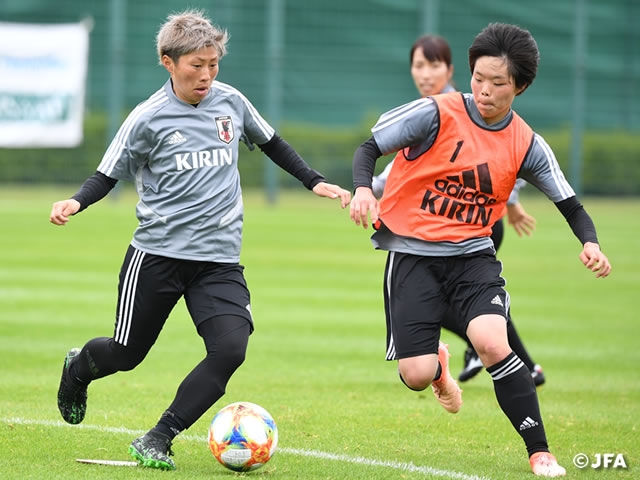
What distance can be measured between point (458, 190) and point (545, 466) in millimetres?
1392

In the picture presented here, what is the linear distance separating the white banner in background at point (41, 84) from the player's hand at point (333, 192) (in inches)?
961

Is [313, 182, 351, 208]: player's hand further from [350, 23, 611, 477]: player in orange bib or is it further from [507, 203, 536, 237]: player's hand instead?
[507, 203, 536, 237]: player's hand

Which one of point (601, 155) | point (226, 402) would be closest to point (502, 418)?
point (226, 402)

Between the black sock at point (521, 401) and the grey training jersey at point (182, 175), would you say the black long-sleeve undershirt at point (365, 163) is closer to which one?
the grey training jersey at point (182, 175)

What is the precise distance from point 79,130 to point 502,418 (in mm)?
23974

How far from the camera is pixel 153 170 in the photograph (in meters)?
5.81

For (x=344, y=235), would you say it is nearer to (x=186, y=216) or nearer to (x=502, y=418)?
(x=502, y=418)

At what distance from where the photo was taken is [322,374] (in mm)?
8984

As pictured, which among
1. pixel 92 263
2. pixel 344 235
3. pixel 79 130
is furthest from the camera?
pixel 79 130

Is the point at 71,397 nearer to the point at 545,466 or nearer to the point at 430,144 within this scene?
the point at 430,144

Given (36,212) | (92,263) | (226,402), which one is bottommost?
(36,212)

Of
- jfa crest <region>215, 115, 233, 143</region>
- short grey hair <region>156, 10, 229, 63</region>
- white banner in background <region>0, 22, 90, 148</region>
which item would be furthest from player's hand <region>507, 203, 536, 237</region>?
white banner in background <region>0, 22, 90, 148</region>

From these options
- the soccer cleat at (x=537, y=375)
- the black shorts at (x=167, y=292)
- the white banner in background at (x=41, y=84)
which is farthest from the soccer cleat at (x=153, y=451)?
the white banner in background at (x=41, y=84)

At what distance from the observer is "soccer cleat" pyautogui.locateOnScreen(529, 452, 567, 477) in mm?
5523
